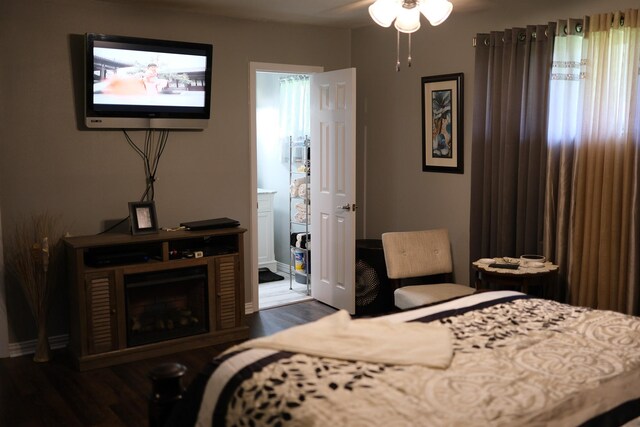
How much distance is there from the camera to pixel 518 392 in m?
1.91

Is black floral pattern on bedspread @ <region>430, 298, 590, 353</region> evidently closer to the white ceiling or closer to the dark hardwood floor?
the dark hardwood floor

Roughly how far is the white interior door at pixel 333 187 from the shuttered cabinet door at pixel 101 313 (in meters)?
1.92

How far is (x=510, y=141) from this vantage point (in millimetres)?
4273

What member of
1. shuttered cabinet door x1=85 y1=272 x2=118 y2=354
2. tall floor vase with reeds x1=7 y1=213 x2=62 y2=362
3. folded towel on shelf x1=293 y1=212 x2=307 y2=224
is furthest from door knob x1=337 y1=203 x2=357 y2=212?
tall floor vase with reeds x1=7 y1=213 x2=62 y2=362

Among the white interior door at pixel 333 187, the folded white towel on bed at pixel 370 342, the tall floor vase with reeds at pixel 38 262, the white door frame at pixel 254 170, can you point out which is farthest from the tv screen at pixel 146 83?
the folded white towel on bed at pixel 370 342

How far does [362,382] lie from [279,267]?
198 inches

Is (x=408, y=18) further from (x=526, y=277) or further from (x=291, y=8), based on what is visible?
(x=291, y=8)

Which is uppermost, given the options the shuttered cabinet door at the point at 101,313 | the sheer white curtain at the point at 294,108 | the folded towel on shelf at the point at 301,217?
the sheer white curtain at the point at 294,108

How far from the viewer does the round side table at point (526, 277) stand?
3.81 meters

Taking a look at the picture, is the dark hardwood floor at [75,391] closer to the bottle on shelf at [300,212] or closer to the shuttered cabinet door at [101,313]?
the shuttered cabinet door at [101,313]

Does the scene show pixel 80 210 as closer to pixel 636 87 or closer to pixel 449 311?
pixel 449 311

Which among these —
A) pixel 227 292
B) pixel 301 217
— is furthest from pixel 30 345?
pixel 301 217

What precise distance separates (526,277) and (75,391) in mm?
2804

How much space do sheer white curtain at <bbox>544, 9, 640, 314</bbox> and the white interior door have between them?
5.35 feet
